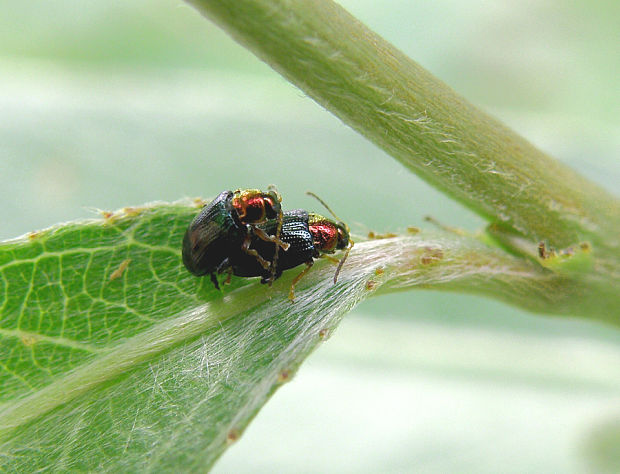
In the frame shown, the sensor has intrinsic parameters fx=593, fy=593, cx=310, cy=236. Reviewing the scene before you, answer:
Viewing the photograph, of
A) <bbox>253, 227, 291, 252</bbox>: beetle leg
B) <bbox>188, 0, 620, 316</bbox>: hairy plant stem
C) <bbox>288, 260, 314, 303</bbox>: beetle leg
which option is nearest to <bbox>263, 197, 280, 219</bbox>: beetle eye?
<bbox>253, 227, 291, 252</bbox>: beetle leg

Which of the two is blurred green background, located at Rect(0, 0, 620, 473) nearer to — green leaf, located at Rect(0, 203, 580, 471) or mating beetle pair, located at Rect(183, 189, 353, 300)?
mating beetle pair, located at Rect(183, 189, 353, 300)

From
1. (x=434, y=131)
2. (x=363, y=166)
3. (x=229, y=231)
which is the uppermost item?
(x=434, y=131)

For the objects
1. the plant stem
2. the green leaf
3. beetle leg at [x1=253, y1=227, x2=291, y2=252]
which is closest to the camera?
the plant stem

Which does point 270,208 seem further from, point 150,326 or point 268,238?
point 150,326

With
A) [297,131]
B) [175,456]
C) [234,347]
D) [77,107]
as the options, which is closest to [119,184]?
[77,107]

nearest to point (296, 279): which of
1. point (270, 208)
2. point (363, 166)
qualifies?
point (270, 208)

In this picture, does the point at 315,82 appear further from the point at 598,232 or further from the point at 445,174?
the point at 598,232
